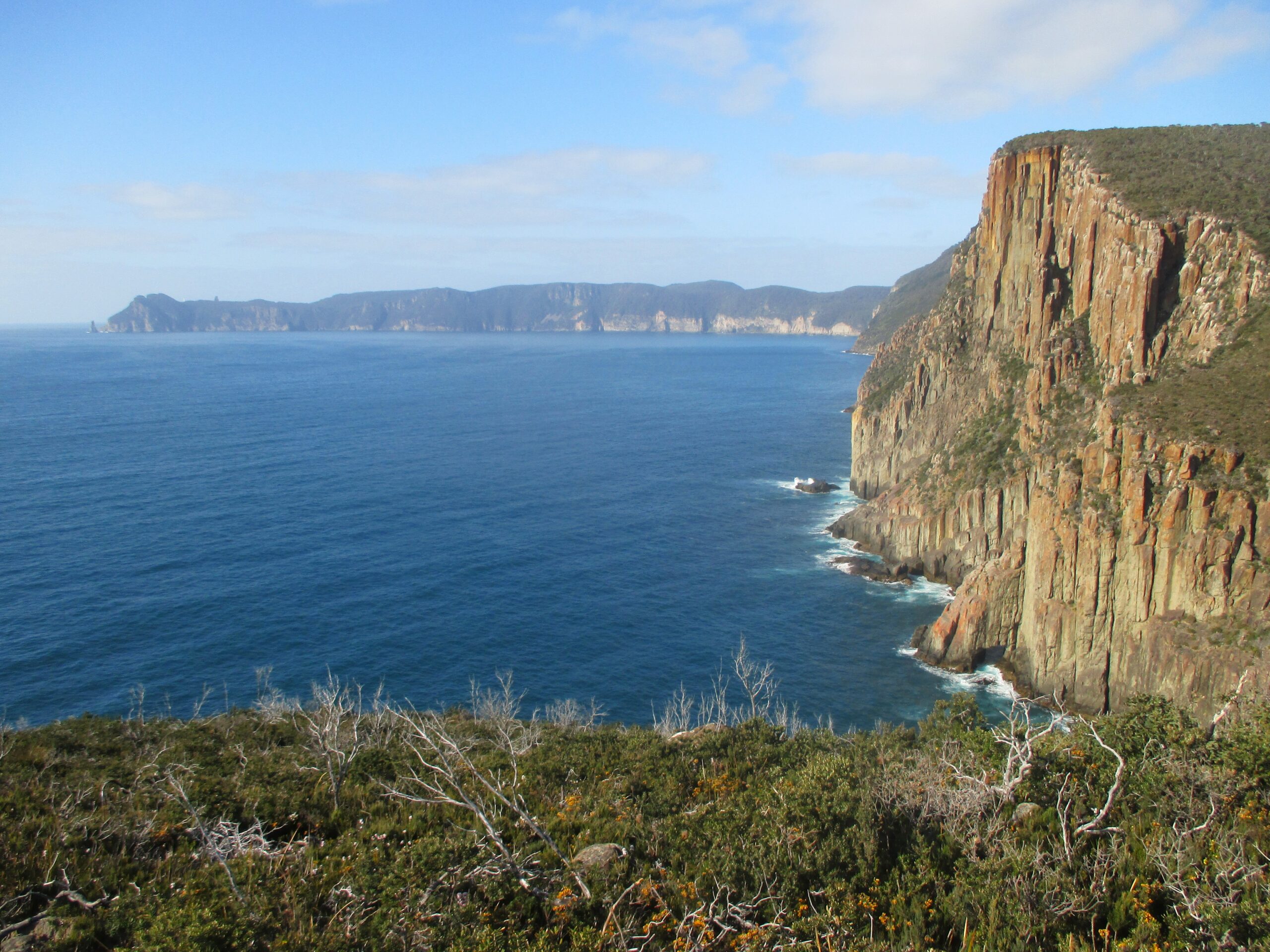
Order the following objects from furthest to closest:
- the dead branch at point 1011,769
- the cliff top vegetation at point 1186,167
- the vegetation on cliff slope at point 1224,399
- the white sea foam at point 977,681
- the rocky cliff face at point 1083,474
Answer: the cliff top vegetation at point 1186,167, the white sea foam at point 977,681, the vegetation on cliff slope at point 1224,399, the rocky cliff face at point 1083,474, the dead branch at point 1011,769

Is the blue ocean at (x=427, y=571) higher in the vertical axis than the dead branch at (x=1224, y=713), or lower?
lower

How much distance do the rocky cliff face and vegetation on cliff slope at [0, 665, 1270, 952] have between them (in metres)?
26.0

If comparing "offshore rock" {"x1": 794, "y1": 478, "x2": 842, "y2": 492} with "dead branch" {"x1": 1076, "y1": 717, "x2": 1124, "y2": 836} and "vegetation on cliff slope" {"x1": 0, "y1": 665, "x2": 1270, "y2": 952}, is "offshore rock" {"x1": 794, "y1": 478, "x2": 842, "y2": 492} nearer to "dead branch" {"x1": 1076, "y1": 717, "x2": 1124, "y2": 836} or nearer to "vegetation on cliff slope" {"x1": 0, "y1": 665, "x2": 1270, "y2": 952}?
"vegetation on cliff slope" {"x1": 0, "y1": 665, "x2": 1270, "y2": 952}

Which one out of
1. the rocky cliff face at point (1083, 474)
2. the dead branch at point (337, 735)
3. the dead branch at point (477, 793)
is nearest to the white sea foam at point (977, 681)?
the rocky cliff face at point (1083, 474)

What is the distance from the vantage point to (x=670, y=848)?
66.4 ft

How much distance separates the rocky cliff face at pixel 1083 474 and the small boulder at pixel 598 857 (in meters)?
37.9

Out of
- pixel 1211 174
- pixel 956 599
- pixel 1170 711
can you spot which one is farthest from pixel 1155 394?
pixel 1170 711

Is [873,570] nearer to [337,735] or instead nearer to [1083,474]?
[1083,474]

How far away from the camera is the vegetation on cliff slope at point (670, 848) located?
16.3 meters

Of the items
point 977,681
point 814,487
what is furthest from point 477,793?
point 814,487

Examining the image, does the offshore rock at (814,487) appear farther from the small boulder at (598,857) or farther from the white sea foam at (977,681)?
the small boulder at (598,857)

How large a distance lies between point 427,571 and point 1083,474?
52755 mm

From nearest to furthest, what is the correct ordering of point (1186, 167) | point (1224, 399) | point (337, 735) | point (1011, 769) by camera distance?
point (1011, 769) → point (337, 735) → point (1224, 399) → point (1186, 167)

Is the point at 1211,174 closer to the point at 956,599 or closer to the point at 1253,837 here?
the point at 956,599
